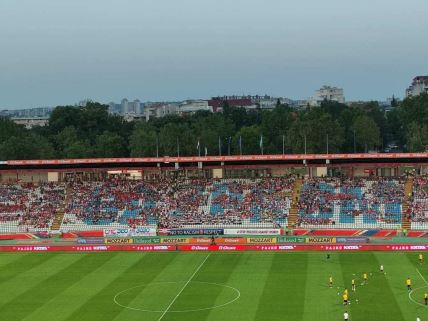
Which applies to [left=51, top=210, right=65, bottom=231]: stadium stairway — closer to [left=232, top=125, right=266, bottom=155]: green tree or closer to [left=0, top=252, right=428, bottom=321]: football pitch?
[left=0, top=252, right=428, bottom=321]: football pitch

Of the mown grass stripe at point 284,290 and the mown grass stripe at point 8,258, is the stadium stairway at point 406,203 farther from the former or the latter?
the mown grass stripe at point 8,258

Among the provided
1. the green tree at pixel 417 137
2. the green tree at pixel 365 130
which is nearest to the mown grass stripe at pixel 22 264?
the green tree at pixel 417 137

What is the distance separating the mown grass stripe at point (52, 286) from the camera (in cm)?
3594

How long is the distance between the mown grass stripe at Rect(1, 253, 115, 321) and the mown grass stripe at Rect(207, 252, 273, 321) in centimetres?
1024

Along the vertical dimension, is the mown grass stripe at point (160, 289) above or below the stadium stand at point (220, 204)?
below

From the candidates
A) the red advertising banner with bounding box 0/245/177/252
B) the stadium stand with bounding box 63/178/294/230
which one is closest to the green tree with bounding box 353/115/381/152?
the stadium stand with bounding box 63/178/294/230

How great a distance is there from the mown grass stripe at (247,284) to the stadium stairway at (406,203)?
15.6 meters

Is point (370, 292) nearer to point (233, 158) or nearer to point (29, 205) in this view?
point (233, 158)

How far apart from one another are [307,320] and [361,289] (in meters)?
7.33

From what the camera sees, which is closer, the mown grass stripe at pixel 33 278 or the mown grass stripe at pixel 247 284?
the mown grass stripe at pixel 247 284

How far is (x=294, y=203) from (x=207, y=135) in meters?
46.2

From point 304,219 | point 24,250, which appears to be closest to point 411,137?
point 304,219

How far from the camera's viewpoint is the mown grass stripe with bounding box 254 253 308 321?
33750 millimetres

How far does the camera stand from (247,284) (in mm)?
40688
